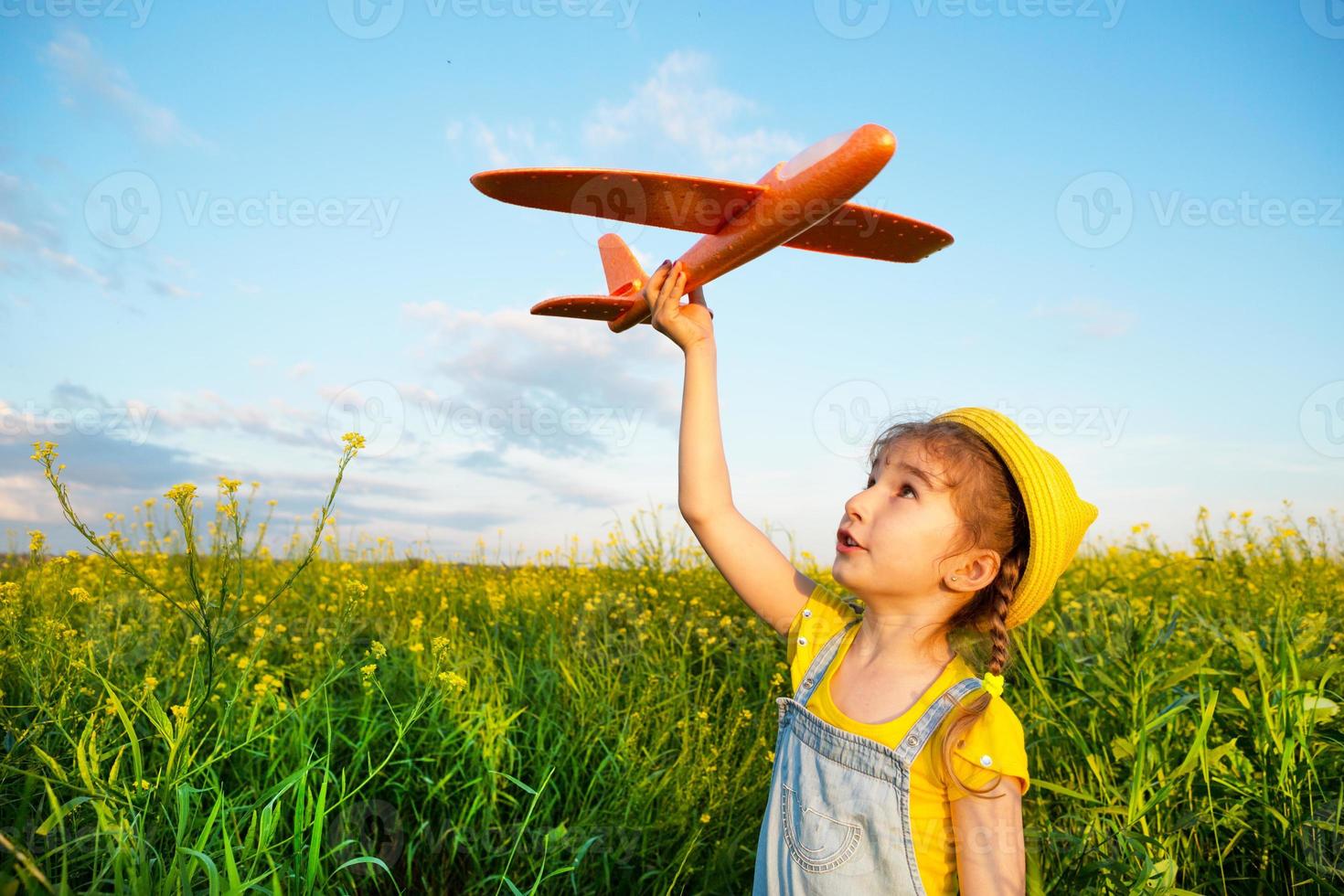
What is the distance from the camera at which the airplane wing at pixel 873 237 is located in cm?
322

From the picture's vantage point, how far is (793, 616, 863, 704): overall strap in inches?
90.4

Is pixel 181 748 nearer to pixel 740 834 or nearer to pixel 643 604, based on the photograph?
pixel 740 834

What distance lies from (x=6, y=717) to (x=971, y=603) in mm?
3039

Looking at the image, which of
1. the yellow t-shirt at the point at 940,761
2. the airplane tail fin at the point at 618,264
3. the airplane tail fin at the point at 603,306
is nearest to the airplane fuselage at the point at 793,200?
the airplane tail fin at the point at 603,306

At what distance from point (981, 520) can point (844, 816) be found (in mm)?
790

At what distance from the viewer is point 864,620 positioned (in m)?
2.36

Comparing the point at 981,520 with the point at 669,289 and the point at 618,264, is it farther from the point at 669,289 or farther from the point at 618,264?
the point at 618,264

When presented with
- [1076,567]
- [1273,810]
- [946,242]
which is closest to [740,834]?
[1273,810]

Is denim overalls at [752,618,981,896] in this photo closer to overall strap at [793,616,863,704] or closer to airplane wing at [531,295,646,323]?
overall strap at [793,616,863,704]

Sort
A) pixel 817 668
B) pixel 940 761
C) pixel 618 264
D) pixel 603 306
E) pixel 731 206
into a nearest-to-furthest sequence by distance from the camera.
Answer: pixel 940 761, pixel 817 668, pixel 731 206, pixel 603 306, pixel 618 264

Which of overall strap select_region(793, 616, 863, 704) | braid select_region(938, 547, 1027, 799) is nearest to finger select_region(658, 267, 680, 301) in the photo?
overall strap select_region(793, 616, 863, 704)

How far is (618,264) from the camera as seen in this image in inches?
150

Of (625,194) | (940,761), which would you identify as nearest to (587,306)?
(625,194)

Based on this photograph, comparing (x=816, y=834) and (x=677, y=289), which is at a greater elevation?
(x=677, y=289)
